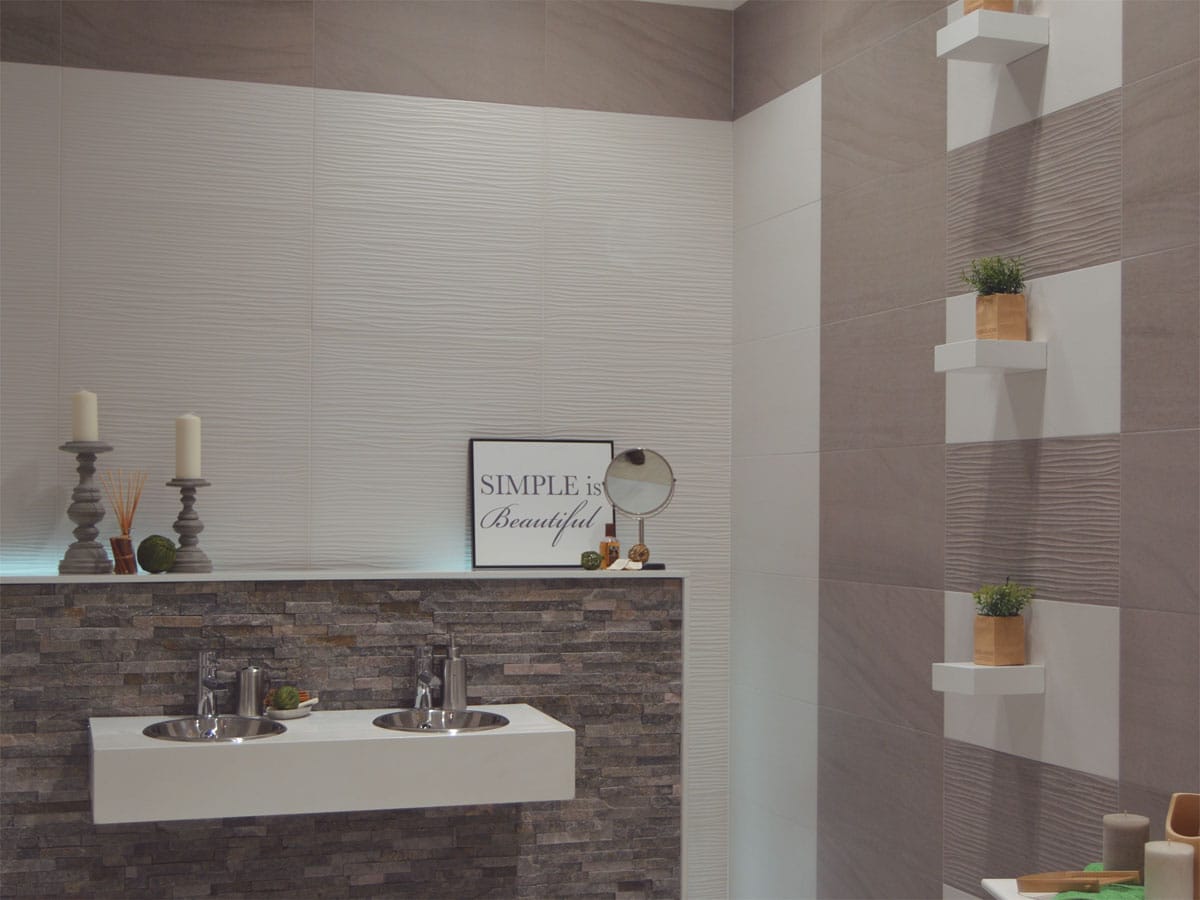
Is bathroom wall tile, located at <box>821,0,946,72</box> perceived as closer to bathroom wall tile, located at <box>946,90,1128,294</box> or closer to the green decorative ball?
bathroom wall tile, located at <box>946,90,1128,294</box>

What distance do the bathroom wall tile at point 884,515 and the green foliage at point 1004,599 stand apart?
332 millimetres

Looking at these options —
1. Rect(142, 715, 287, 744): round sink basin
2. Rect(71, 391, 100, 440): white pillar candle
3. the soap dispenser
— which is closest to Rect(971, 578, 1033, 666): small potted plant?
the soap dispenser

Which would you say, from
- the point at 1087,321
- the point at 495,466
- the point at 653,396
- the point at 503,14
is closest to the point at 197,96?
the point at 503,14

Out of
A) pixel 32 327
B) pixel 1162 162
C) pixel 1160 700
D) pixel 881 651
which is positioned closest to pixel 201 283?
pixel 32 327

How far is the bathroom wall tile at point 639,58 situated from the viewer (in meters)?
4.14

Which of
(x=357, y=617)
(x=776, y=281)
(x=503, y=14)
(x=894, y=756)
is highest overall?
(x=503, y=14)

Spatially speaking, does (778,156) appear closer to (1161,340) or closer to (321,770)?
(1161,340)

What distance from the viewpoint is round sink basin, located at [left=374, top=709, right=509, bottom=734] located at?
339 cm

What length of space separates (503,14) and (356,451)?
1437mm

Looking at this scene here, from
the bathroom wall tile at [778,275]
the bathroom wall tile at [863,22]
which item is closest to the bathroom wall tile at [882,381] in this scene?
the bathroom wall tile at [778,275]

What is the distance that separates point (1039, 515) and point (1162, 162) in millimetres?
782

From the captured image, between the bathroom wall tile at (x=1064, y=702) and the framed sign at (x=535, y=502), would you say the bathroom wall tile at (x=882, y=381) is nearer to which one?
the bathroom wall tile at (x=1064, y=702)

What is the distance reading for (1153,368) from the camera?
2533 millimetres

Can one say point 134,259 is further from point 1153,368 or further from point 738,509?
point 1153,368
